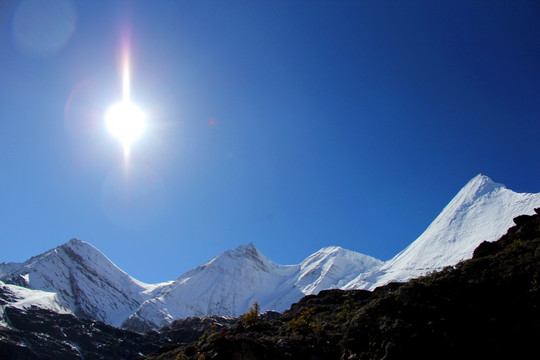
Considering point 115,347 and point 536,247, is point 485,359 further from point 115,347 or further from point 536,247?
point 115,347

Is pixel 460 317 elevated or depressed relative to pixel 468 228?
depressed

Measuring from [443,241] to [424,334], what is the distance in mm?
181939

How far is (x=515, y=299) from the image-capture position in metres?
18.6

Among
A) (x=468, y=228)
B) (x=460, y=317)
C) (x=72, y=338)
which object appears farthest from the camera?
(x=468, y=228)

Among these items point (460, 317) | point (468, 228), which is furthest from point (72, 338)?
point (468, 228)

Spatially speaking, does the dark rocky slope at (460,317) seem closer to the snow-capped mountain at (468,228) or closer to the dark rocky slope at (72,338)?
the dark rocky slope at (72,338)

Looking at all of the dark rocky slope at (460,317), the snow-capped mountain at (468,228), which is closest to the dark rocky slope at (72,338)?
the dark rocky slope at (460,317)

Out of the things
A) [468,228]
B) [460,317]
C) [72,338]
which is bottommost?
[460,317]

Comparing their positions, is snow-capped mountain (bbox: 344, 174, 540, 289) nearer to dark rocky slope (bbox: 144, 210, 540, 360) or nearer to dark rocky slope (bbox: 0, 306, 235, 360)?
dark rocky slope (bbox: 0, 306, 235, 360)

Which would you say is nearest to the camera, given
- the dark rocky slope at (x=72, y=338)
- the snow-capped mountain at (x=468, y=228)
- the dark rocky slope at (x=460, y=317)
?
the dark rocky slope at (x=460, y=317)

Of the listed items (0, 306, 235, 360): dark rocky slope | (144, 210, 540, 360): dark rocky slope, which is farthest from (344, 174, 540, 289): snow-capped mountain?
(144, 210, 540, 360): dark rocky slope

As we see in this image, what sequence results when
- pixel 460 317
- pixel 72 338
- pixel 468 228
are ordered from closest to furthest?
pixel 460 317 → pixel 72 338 → pixel 468 228

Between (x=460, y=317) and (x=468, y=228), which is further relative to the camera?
(x=468, y=228)

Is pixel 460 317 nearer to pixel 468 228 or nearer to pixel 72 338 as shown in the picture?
pixel 72 338
